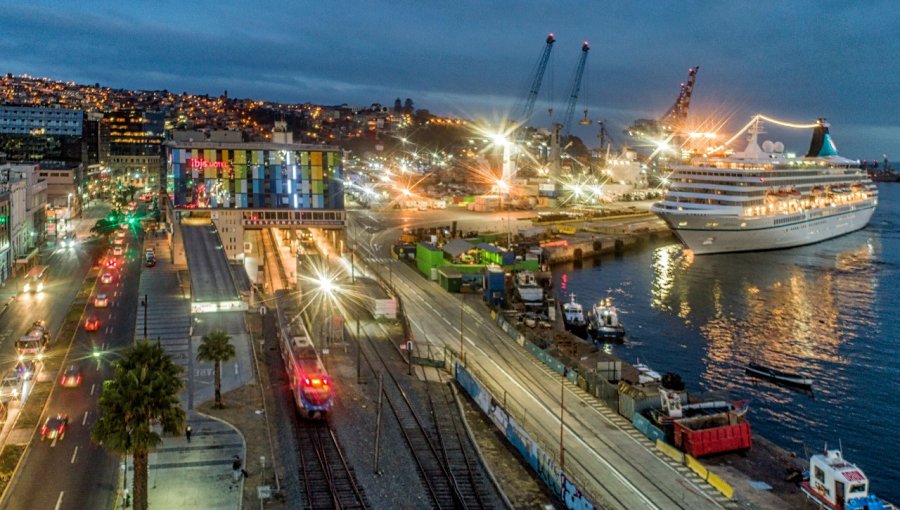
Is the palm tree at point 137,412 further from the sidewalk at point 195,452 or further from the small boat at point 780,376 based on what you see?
the small boat at point 780,376

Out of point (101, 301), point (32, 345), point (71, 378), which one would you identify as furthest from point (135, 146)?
point (71, 378)

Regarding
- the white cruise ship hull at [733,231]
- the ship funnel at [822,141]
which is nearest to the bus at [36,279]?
the white cruise ship hull at [733,231]

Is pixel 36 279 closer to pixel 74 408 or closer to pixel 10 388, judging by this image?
pixel 10 388

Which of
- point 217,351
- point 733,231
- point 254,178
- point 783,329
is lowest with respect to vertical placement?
point 783,329

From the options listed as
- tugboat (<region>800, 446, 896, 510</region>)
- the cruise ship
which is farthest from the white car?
the cruise ship

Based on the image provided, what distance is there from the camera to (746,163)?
88.8 meters

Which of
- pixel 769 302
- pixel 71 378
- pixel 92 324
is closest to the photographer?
pixel 71 378

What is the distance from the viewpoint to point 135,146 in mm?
146875

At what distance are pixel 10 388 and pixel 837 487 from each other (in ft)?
97.5

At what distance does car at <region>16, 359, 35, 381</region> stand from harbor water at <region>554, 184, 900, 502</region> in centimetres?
3063

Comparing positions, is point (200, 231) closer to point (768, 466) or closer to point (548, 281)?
point (548, 281)

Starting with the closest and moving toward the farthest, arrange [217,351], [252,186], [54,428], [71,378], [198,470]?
[198,470], [54,428], [217,351], [71,378], [252,186]

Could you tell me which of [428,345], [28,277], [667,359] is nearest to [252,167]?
[28,277]

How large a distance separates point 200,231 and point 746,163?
60.1 metres
